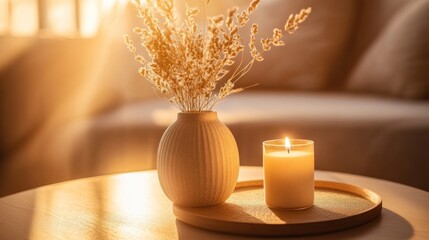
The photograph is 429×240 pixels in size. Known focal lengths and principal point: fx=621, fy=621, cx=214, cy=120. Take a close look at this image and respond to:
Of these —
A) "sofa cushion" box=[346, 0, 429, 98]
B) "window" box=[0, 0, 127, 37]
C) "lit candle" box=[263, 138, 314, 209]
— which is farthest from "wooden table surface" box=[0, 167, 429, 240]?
"window" box=[0, 0, 127, 37]

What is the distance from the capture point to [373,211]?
97 centimetres

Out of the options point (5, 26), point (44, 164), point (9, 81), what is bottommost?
point (44, 164)

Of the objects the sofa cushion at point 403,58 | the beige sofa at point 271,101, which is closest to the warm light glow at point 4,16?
the beige sofa at point 271,101

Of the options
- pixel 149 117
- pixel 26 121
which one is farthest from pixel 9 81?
pixel 149 117

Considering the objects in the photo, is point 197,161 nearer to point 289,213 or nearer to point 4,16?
point 289,213

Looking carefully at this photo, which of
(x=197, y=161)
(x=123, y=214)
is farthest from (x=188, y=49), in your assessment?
(x=123, y=214)

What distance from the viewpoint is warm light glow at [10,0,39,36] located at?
369cm

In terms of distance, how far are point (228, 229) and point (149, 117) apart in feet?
4.04

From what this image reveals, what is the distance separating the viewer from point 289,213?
1.01m

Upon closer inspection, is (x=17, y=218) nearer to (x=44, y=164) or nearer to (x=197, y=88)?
(x=197, y=88)

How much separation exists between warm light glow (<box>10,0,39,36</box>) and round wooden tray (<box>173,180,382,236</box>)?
9.29ft

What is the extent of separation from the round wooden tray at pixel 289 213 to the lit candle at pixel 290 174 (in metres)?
0.02

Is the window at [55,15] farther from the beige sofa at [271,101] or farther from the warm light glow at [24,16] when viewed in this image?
the beige sofa at [271,101]

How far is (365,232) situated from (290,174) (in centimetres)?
16
